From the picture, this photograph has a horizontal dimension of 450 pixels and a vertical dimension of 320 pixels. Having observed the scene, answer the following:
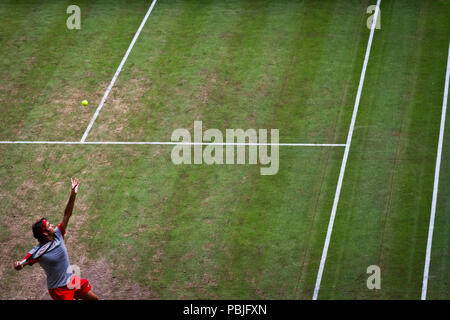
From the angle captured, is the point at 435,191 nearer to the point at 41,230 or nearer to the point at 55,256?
the point at 55,256

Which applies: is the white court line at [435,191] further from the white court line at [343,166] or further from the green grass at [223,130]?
the white court line at [343,166]

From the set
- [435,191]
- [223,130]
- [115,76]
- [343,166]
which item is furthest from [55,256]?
[115,76]

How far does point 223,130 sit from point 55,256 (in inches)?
267

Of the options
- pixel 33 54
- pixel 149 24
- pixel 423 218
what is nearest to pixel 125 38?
pixel 149 24

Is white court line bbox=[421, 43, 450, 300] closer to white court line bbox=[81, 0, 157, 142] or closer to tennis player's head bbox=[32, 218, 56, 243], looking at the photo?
tennis player's head bbox=[32, 218, 56, 243]

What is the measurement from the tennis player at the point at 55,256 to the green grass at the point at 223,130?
1875 millimetres

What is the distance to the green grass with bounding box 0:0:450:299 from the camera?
12859mm

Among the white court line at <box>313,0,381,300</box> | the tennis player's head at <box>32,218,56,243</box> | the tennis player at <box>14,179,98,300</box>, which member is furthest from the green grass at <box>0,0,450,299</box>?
the tennis player's head at <box>32,218,56,243</box>

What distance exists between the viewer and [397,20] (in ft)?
65.1

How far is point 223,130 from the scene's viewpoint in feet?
53.5

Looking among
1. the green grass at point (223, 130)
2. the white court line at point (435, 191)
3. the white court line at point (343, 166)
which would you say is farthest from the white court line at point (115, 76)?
the white court line at point (435, 191)

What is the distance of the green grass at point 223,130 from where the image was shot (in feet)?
42.2

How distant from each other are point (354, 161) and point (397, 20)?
652cm

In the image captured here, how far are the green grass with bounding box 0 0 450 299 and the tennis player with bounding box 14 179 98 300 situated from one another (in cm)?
187
